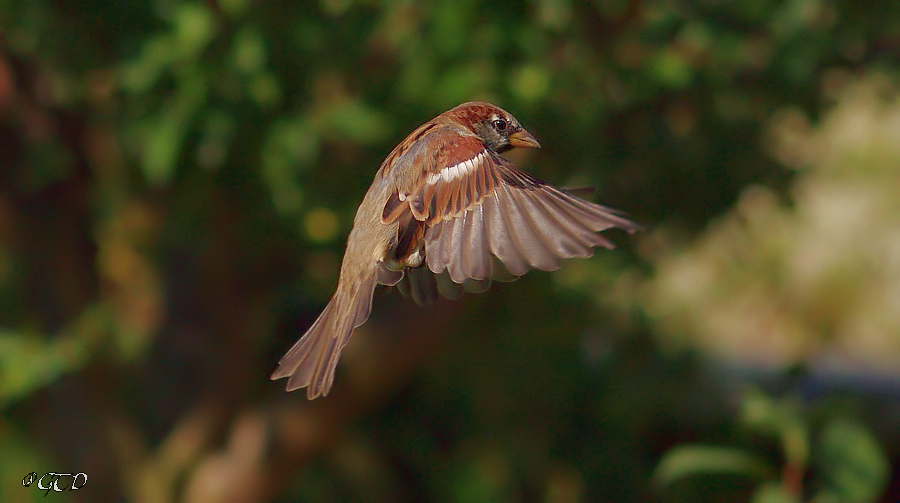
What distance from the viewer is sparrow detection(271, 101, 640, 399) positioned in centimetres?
199

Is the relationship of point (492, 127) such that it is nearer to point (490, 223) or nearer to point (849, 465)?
point (490, 223)

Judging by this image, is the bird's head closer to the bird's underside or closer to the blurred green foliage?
the bird's underside

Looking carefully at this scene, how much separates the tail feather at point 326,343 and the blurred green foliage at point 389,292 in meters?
0.26

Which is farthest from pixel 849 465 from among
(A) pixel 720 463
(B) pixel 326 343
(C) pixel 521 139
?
(B) pixel 326 343

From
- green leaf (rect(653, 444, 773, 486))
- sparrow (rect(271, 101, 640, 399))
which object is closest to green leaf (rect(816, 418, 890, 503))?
green leaf (rect(653, 444, 773, 486))

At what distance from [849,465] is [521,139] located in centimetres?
193

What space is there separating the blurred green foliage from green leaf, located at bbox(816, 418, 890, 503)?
0.03 ft

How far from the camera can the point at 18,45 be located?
399 centimetres

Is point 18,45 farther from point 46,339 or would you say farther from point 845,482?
point 845,482

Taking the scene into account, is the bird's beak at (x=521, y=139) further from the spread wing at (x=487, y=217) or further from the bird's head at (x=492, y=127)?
the spread wing at (x=487, y=217)

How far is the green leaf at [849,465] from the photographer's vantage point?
3.72m

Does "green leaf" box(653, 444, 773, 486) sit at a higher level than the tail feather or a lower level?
lower

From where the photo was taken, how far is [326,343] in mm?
2354

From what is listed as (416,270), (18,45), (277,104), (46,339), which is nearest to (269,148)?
(277,104)
